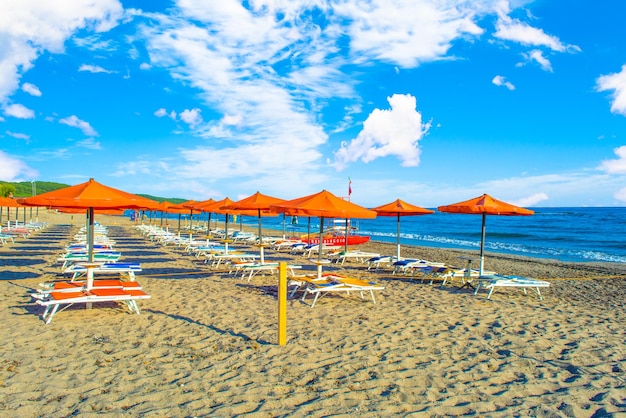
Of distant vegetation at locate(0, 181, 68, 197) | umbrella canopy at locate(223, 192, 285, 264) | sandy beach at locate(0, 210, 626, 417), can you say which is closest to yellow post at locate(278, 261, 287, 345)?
sandy beach at locate(0, 210, 626, 417)

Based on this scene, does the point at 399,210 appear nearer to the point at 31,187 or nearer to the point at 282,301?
the point at 282,301

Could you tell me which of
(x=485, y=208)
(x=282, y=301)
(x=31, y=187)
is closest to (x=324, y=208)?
(x=282, y=301)

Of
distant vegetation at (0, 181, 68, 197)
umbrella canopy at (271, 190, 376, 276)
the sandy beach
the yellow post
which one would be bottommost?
the sandy beach

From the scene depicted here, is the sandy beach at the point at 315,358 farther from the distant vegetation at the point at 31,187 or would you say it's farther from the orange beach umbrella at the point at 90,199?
the distant vegetation at the point at 31,187

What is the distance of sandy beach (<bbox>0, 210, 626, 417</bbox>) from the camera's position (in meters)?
3.68

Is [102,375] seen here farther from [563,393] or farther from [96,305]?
[563,393]

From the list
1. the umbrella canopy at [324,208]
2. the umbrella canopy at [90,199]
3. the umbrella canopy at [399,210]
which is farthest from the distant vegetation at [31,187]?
the umbrella canopy at [324,208]

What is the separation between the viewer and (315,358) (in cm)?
479

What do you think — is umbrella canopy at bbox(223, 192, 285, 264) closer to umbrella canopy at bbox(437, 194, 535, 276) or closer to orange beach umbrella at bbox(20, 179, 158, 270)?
orange beach umbrella at bbox(20, 179, 158, 270)

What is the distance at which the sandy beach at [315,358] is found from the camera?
3676mm

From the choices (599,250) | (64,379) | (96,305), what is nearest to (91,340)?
(64,379)

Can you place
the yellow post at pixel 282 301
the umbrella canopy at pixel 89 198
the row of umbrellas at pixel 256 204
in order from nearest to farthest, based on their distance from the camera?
the yellow post at pixel 282 301 < the umbrella canopy at pixel 89 198 < the row of umbrellas at pixel 256 204

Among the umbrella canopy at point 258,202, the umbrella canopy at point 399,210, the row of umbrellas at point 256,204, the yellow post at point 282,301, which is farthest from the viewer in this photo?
the umbrella canopy at point 399,210

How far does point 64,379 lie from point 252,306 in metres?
3.50
